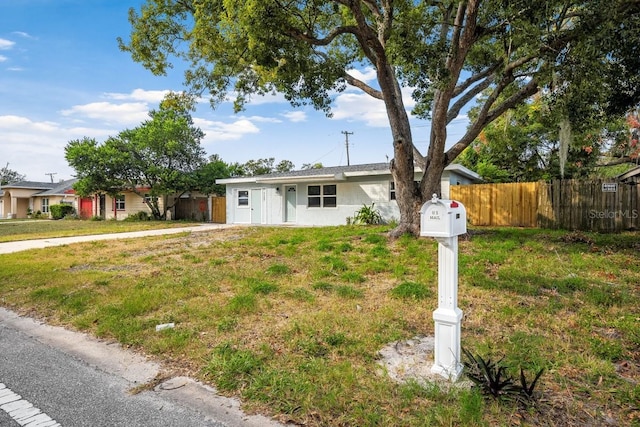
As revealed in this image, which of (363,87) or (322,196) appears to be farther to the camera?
(322,196)

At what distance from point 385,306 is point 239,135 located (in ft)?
85.3

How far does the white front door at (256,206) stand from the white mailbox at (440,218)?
17.1 metres

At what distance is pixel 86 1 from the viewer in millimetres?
9023

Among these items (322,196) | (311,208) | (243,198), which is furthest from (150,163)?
(322,196)

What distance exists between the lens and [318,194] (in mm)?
17719

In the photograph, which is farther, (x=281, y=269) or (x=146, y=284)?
(x=281, y=269)

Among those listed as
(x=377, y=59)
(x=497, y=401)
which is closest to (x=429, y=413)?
(x=497, y=401)

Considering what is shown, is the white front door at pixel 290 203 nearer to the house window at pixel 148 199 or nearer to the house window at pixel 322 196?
the house window at pixel 322 196

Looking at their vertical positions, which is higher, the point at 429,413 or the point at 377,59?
the point at 377,59

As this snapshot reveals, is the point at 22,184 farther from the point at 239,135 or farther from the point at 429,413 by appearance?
the point at 429,413

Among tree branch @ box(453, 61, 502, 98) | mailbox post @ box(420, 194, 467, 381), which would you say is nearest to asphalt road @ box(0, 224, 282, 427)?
mailbox post @ box(420, 194, 467, 381)

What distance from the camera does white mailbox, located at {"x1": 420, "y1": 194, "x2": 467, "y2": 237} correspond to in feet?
8.53

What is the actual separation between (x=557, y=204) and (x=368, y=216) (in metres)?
6.85

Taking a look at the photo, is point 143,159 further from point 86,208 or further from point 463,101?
point 463,101
